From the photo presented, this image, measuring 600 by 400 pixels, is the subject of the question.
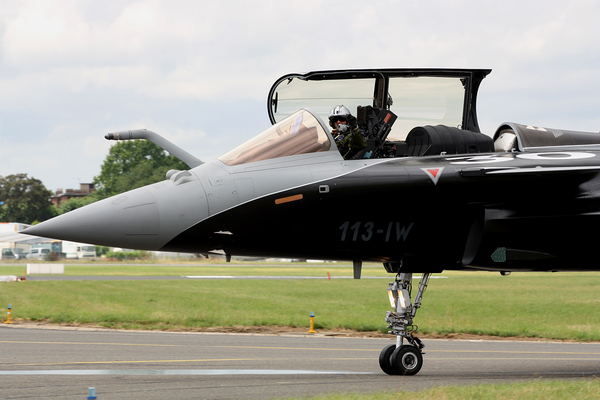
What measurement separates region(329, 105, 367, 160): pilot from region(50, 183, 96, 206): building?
154 m

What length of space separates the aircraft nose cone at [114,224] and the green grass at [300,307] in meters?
11.1

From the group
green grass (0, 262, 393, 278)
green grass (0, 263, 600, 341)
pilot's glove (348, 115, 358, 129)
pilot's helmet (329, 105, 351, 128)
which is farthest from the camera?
green grass (0, 262, 393, 278)

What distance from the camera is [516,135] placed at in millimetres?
9398

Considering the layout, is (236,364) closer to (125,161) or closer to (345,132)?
(345,132)

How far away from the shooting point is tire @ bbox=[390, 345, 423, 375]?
9.54 meters

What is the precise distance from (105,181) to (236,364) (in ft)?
362

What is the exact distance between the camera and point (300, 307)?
2397 centimetres

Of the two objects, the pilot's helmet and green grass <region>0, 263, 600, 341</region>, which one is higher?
the pilot's helmet

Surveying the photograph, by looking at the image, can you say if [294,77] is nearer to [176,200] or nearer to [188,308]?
[176,200]

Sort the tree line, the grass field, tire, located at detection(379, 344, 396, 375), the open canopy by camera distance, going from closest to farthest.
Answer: tire, located at detection(379, 344, 396, 375)
the open canopy
the grass field
the tree line

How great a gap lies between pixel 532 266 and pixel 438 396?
2.51 meters

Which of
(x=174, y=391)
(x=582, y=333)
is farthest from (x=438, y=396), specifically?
(x=582, y=333)

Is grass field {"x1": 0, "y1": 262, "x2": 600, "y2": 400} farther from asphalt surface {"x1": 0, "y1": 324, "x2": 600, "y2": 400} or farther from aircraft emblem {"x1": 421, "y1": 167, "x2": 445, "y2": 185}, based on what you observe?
aircraft emblem {"x1": 421, "y1": 167, "x2": 445, "y2": 185}

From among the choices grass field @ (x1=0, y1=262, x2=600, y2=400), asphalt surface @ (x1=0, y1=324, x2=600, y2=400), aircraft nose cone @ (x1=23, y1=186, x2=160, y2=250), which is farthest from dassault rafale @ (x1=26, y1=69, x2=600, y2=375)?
grass field @ (x1=0, y1=262, x2=600, y2=400)
